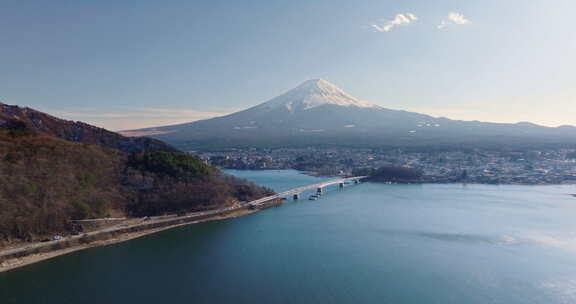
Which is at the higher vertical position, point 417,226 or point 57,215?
point 57,215

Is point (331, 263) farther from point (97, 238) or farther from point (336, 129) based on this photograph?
point (336, 129)

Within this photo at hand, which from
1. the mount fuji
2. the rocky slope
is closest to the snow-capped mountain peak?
the mount fuji

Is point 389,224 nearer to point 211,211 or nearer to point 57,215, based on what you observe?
point 211,211

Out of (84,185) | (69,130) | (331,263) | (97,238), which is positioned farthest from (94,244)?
(69,130)

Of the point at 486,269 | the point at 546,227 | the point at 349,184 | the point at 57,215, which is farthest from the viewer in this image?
the point at 349,184

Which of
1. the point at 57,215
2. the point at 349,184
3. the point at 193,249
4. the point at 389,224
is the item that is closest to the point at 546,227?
the point at 389,224
